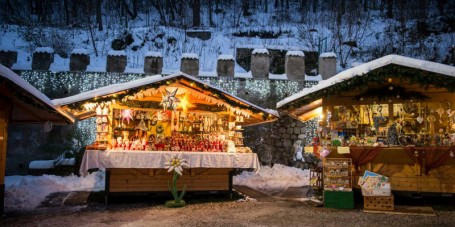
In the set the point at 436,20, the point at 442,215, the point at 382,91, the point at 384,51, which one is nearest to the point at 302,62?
the point at 382,91

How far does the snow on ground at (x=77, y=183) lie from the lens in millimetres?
9155

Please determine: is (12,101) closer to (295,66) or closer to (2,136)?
(2,136)

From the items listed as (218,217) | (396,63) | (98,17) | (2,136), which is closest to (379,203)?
(396,63)

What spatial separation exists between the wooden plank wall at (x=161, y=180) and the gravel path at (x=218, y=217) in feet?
2.72

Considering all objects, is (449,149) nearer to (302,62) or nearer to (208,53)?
(302,62)

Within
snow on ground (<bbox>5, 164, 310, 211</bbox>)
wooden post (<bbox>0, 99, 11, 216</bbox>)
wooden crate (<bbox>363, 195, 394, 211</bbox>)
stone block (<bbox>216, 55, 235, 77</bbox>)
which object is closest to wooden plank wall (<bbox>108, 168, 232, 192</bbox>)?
snow on ground (<bbox>5, 164, 310, 211</bbox>)

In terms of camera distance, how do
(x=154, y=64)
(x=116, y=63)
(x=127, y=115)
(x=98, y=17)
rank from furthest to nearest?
(x=98, y=17) < (x=116, y=63) < (x=154, y=64) < (x=127, y=115)

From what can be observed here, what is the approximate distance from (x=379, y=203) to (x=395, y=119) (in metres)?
2.77

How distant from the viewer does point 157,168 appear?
9.45m

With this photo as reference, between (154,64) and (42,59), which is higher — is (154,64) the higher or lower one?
the lower one

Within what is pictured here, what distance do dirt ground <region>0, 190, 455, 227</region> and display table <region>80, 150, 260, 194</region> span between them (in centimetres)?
60

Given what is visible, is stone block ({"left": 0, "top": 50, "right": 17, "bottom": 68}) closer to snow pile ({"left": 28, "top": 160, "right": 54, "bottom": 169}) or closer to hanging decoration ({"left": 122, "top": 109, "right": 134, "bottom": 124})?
snow pile ({"left": 28, "top": 160, "right": 54, "bottom": 169})

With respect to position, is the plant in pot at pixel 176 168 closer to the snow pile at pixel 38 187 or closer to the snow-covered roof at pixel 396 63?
the snow pile at pixel 38 187

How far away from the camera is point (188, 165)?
9.35 m
